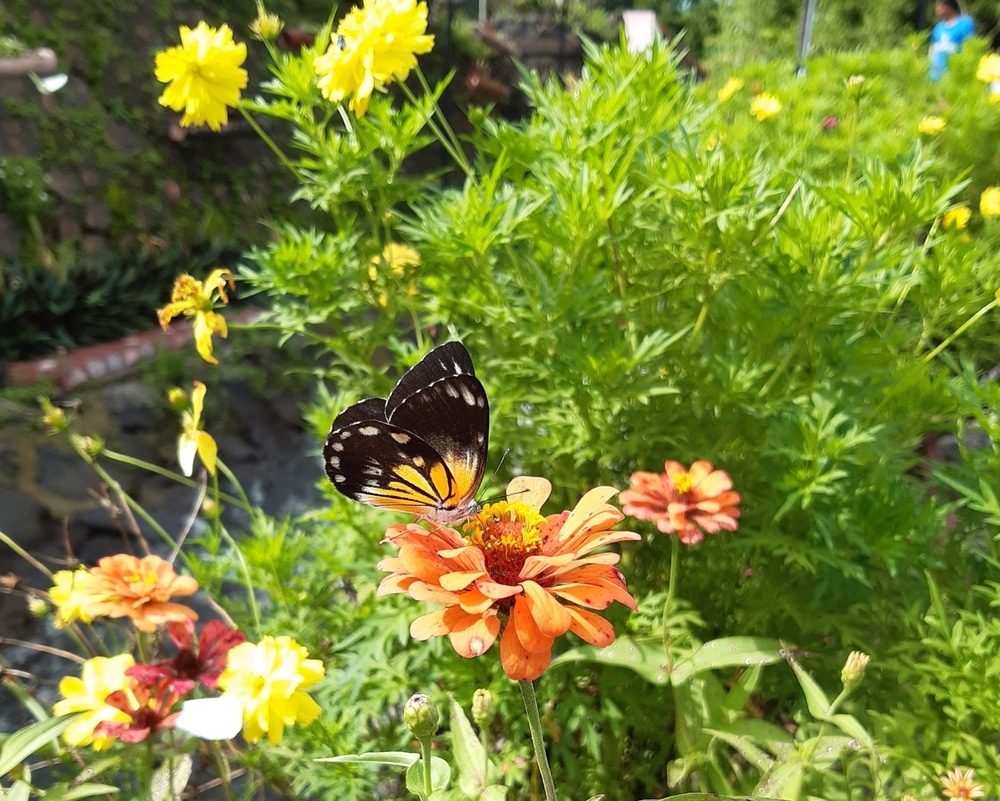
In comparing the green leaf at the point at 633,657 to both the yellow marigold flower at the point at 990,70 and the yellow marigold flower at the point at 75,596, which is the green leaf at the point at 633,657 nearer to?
the yellow marigold flower at the point at 75,596

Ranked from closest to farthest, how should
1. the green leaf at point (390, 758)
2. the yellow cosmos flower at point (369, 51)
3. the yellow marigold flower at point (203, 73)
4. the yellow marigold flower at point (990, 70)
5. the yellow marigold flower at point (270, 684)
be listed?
the green leaf at point (390, 758)
the yellow marigold flower at point (270, 684)
the yellow cosmos flower at point (369, 51)
the yellow marigold flower at point (203, 73)
the yellow marigold flower at point (990, 70)

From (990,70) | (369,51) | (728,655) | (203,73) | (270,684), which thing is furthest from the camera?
(990,70)

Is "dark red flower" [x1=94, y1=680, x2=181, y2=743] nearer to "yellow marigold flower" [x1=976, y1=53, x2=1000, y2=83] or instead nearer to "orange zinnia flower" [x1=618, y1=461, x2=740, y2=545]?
"orange zinnia flower" [x1=618, y1=461, x2=740, y2=545]

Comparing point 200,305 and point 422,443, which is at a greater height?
point 200,305

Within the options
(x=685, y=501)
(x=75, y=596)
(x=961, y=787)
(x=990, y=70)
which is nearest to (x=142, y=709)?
(x=75, y=596)

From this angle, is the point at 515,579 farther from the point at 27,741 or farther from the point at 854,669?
the point at 27,741

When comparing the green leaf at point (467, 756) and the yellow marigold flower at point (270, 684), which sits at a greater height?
the yellow marigold flower at point (270, 684)

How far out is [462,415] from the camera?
68 centimetres

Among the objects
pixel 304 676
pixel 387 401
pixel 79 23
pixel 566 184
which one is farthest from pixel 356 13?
pixel 79 23

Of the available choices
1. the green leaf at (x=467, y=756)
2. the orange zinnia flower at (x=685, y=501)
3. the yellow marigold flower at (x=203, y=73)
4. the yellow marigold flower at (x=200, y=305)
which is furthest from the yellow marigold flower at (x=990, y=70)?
the green leaf at (x=467, y=756)

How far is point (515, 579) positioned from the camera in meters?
0.60

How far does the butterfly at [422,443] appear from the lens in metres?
0.68

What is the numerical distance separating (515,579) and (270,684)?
0.31 meters

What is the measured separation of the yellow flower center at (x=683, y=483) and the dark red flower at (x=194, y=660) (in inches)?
21.5
